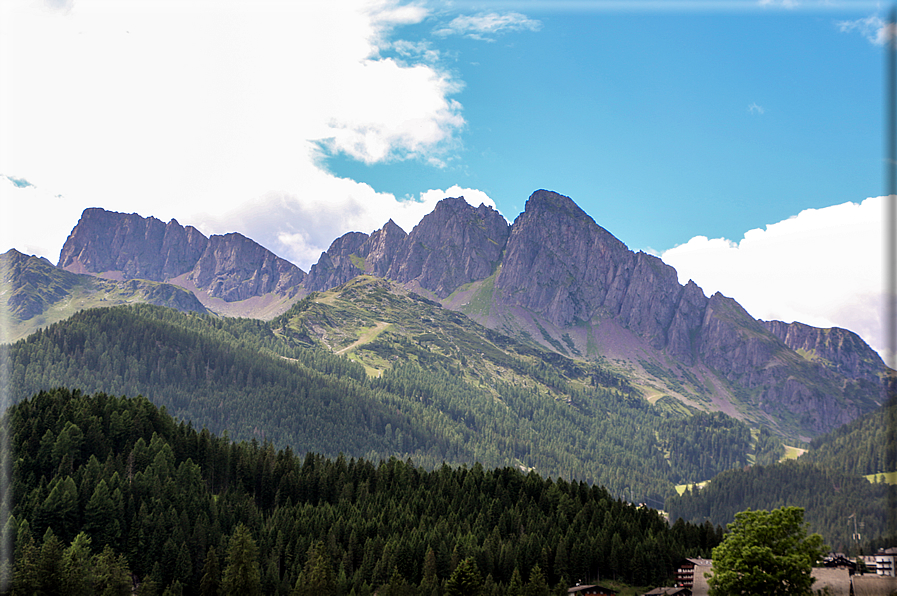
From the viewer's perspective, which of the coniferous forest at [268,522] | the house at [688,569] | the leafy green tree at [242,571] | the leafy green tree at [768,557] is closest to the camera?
the leafy green tree at [768,557]

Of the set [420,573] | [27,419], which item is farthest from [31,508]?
[420,573]

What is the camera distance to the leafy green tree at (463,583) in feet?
396

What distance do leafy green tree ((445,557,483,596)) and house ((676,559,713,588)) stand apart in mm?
45294

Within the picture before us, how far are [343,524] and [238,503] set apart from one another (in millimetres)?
28932

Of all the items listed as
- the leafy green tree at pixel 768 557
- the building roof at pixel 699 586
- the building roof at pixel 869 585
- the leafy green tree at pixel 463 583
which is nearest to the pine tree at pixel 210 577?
the leafy green tree at pixel 463 583

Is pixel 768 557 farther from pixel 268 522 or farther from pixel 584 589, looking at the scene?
pixel 268 522

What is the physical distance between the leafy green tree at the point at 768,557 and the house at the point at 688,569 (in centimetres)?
6002

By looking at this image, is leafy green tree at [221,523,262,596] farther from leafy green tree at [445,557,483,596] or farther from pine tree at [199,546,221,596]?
leafy green tree at [445,557,483,596]

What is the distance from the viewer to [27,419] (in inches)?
6240

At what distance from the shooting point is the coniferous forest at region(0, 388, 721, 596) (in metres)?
125

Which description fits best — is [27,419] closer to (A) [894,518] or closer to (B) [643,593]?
(B) [643,593]

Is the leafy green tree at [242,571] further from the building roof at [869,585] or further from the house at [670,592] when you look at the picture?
the building roof at [869,585]

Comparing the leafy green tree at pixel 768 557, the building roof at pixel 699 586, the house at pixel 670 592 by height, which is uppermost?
the leafy green tree at pixel 768 557

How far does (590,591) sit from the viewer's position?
138 metres
